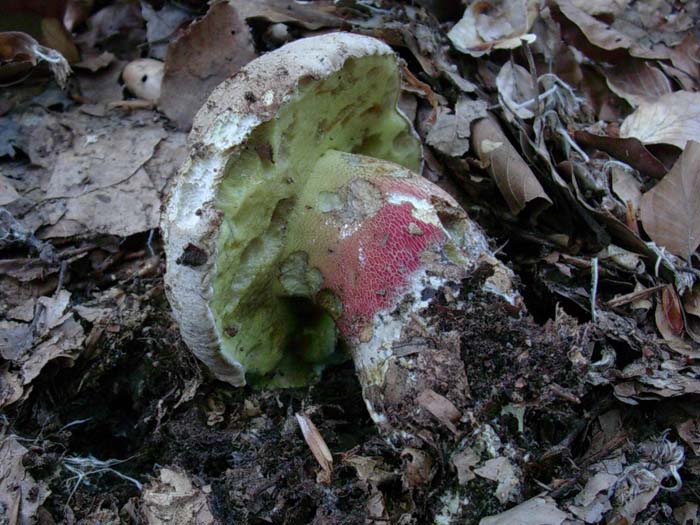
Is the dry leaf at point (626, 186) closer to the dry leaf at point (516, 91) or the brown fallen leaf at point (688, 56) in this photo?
the dry leaf at point (516, 91)

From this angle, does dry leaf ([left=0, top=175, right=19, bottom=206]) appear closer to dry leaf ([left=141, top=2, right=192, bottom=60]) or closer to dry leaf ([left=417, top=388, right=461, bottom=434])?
dry leaf ([left=141, top=2, right=192, bottom=60])

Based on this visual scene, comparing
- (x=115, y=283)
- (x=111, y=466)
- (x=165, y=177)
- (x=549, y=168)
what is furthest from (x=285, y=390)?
(x=549, y=168)

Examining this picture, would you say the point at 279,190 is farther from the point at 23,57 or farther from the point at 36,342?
the point at 23,57

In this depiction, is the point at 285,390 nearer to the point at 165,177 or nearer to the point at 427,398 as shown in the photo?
the point at 427,398

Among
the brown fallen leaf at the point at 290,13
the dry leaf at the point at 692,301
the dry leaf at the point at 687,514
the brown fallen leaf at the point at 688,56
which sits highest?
the brown fallen leaf at the point at 688,56

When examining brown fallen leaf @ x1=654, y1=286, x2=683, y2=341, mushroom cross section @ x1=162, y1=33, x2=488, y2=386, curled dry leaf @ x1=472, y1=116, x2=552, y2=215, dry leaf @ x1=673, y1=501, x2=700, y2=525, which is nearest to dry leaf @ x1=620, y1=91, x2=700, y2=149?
curled dry leaf @ x1=472, y1=116, x2=552, y2=215

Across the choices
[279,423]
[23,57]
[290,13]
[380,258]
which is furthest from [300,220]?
[23,57]

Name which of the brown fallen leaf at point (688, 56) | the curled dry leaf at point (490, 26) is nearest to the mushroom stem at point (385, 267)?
the curled dry leaf at point (490, 26)
